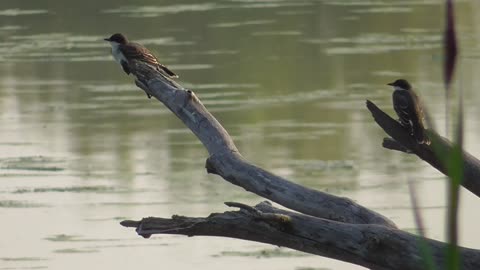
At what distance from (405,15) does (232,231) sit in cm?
1601

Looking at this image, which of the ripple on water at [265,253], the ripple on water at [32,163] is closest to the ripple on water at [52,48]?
the ripple on water at [32,163]

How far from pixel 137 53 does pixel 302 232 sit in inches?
121

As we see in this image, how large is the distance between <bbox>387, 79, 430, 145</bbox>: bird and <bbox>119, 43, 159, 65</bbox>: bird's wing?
1.25 m

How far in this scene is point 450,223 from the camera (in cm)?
96

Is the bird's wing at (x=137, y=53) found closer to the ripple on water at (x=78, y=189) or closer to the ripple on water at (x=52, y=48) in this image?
the ripple on water at (x=78, y=189)

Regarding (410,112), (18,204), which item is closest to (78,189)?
(18,204)

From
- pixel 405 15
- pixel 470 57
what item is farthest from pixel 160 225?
pixel 405 15

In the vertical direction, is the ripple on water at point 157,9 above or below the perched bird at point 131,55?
below

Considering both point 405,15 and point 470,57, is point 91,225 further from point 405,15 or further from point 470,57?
point 405,15

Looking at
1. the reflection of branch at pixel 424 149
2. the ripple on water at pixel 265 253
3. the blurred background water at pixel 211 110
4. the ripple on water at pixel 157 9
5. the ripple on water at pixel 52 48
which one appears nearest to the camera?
the reflection of branch at pixel 424 149

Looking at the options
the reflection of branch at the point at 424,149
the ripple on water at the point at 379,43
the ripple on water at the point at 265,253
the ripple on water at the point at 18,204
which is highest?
the reflection of branch at the point at 424,149

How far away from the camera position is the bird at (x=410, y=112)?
4220mm

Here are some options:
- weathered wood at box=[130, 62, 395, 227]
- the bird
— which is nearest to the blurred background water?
the bird

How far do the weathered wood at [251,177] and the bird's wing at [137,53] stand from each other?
1372 mm
